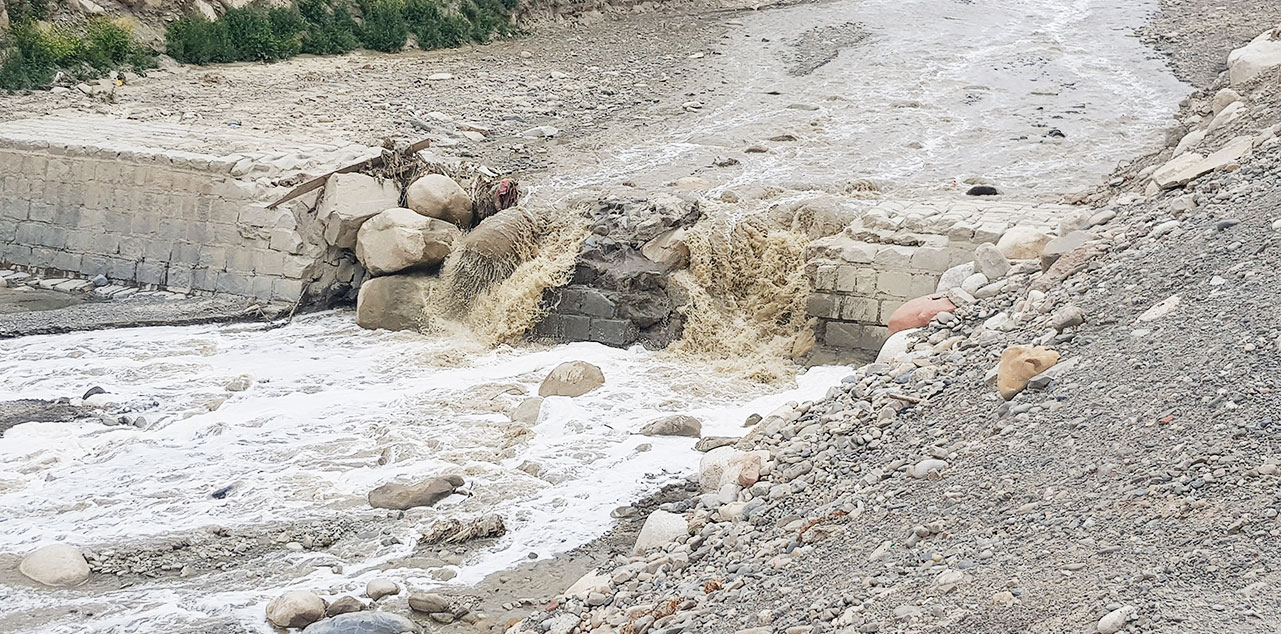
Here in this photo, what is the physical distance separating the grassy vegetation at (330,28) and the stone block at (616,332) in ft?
33.6

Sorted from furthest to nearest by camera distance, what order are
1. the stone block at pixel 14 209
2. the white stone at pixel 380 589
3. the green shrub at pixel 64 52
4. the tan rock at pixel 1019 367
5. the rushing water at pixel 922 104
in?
the green shrub at pixel 64 52 → the rushing water at pixel 922 104 → the stone block at pixel 14 209 → the white stone at pixel 380 589 → the tan rock at pixel 1019 367

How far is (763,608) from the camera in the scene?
5.37 metres

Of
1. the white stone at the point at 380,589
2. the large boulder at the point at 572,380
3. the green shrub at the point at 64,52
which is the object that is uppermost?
the green shrub at the point at 64,52

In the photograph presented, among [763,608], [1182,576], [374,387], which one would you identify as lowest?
[374,387]

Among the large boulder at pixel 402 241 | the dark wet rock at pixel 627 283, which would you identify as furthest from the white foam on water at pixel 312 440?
the large boulder at pixel 402 241

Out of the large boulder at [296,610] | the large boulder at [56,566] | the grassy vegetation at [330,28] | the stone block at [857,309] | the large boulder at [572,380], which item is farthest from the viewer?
the grassy vegetation at [330,28]

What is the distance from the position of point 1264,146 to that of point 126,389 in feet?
27.8

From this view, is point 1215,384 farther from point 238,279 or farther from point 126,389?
point 238,279

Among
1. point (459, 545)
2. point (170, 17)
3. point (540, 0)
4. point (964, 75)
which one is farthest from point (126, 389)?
point (540, 0)

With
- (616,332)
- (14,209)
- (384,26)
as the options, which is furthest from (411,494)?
(384,26)

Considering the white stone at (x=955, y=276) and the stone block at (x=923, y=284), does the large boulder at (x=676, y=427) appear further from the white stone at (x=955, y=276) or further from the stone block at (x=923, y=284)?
the stone block at (x=923, y=284)

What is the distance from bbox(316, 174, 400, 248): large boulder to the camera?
12.5 meters

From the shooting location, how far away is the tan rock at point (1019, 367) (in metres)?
6.42

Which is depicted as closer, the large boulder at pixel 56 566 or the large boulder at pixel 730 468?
the large boulder at pixel 730 468
